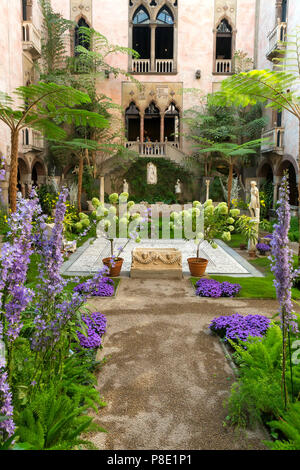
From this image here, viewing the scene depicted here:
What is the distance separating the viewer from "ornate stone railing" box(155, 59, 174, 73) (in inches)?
830

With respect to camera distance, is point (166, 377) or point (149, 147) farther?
point (149, 147)

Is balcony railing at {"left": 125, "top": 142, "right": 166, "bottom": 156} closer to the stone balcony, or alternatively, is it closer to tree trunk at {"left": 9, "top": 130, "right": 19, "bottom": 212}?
the stone balcony

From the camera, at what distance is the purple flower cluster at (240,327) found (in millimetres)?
4664

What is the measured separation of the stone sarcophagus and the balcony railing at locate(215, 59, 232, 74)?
1663 cm

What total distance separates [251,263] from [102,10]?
1865 cm

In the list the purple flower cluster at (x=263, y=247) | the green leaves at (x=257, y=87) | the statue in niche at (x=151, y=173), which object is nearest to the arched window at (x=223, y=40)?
the statue in niche at (x=151, y=173)

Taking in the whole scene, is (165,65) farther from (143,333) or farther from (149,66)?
(143,333)

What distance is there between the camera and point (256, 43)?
20.5 metres

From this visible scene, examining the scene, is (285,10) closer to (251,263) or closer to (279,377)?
(251,263)

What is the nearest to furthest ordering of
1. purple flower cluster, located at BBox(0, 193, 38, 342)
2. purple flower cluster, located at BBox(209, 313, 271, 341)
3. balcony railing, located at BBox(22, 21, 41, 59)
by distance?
purple flower cluster, located at BBox(0, 193, 38, 342) < purple flower cluster, located at BBox(209, 313, 271, 341) < balcony railing, located at BBox(22, 21, 41, 59)

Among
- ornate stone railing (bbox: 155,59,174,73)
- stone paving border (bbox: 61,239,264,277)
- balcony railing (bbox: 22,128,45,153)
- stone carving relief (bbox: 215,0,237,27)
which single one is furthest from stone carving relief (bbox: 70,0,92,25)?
stone paving border (bbox: 61,239,264,277)

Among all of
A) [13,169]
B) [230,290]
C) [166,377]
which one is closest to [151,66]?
[13,169]

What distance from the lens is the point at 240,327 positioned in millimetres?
4883

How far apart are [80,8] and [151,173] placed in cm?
1077
